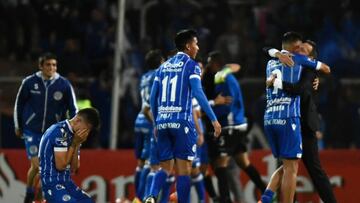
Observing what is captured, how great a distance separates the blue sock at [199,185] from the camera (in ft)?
52.1

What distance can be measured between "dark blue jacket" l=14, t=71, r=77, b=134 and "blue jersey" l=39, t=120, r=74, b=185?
314cm

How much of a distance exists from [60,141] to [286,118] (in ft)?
9.01

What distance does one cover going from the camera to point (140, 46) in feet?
68.5

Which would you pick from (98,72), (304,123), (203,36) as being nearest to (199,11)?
(203,36)

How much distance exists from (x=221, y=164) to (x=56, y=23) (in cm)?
691

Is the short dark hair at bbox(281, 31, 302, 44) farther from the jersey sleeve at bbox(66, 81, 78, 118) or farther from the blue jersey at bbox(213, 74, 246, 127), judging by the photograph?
the jersey sleeve at bbox(66, 81, 78, 118)

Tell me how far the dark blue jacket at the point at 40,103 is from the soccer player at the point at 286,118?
3.23m

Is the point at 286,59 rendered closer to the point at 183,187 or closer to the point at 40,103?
the point at 183,187

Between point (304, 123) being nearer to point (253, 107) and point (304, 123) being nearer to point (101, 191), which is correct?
point (101, 191)

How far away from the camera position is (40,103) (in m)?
15.6

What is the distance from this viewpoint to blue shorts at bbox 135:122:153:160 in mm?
16283

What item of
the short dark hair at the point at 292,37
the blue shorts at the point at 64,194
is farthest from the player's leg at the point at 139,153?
the blue shorts at the point at 64,194

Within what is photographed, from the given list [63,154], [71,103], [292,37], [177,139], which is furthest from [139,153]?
[63,154]

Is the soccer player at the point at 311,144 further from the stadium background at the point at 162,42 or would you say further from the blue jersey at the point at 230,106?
the stadium background at the point at 162,42
